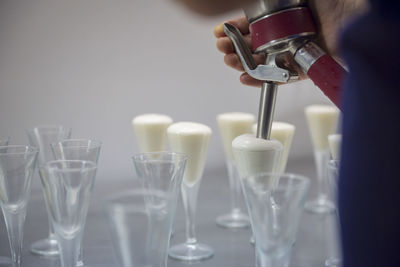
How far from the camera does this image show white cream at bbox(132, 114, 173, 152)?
1.47 meters

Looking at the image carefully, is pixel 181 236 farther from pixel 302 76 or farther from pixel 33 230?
pixel 302 76

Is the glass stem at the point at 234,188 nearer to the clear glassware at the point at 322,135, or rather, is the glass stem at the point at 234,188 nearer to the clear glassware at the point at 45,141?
the clear glassware at the point at 322,135

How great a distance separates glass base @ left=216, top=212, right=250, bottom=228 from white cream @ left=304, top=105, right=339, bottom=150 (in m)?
0.39

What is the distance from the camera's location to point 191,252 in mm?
1252

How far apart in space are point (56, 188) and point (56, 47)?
1065 mm

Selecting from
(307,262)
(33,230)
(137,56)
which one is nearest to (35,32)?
(137,56)

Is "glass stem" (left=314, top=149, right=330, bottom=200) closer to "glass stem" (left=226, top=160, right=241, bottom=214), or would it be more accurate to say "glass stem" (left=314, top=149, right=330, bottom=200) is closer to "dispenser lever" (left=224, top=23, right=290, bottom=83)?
"glass stem" (left=226, top=160, right=241, bottom=214)

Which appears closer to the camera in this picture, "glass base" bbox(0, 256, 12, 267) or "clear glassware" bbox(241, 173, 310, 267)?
"clear glassware" bbox(241, 173, 310, 267)

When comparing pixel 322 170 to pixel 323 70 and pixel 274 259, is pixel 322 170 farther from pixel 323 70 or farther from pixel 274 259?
pixel 274 259

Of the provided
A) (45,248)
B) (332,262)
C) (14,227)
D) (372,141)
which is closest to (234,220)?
(332,262)

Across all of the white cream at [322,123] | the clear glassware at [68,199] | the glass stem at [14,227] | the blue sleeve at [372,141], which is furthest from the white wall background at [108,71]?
the blue sleeve at [372,141]

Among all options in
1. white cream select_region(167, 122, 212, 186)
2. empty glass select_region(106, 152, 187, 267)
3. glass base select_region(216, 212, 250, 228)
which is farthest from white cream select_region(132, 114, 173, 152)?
empty glass select_region(106, 152, 187, 267)

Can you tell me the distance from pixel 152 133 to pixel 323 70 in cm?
62

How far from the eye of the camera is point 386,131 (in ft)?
1.87
